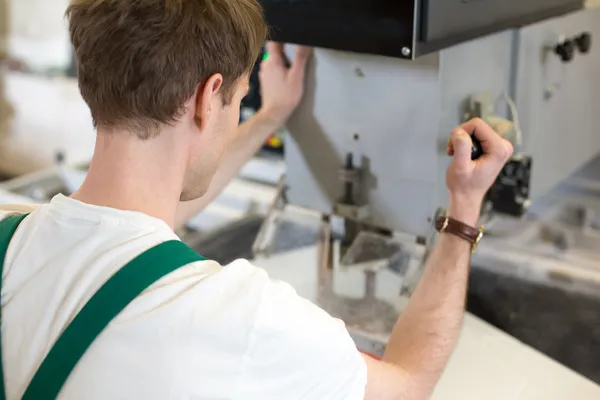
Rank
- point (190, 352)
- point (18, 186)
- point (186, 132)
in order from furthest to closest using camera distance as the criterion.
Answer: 1. point (18, 186)
2. point (186, 132)
3. point (190, 352)

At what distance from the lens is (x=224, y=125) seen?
2.73 ft

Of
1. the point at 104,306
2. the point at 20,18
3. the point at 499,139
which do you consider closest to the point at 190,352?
the point at 104,306

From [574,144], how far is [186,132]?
0.95 m

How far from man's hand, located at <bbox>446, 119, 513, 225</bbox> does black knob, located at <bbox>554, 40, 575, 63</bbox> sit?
35 centimetres

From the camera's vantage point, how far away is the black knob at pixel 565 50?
1.26m

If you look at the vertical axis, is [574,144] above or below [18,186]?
above

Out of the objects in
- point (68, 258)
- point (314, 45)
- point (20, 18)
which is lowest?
point (68, 258)

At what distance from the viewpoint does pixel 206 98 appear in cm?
77

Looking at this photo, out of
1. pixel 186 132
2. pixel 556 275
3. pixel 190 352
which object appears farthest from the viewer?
pixel 556 275

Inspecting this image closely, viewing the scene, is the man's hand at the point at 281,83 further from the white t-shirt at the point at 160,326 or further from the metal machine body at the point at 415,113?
the white t-shirt at the point at 160,326

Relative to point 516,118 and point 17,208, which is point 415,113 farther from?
point 17,208

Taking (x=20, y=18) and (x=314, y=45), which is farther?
(x=20, y=18)

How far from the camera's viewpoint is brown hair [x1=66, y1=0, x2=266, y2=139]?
74 cm

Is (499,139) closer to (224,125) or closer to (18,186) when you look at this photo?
(224,125)
